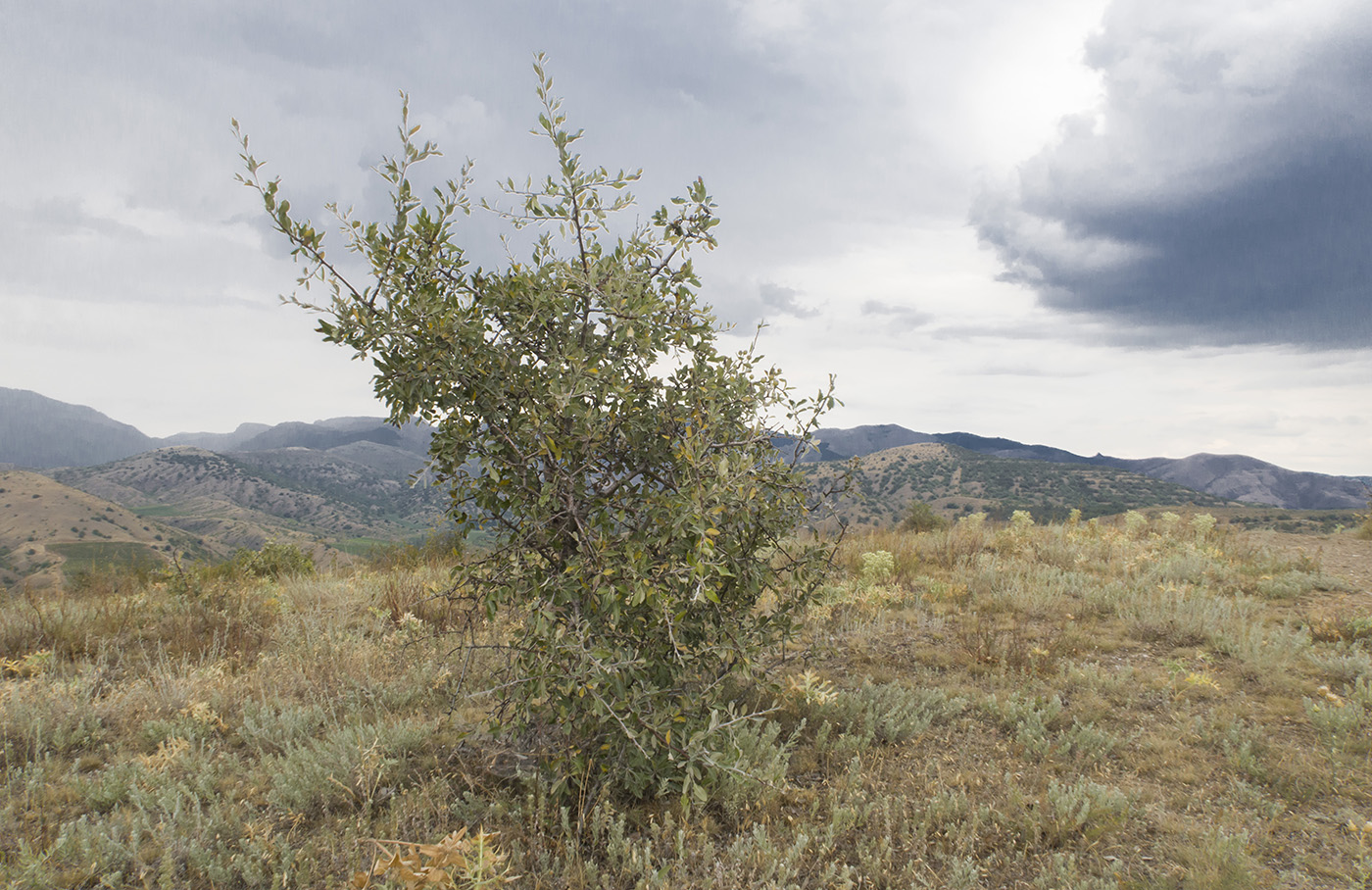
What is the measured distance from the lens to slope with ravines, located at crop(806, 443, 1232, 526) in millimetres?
77625

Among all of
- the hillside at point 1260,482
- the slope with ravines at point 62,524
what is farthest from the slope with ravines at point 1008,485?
the slope with ravines at point 62,524

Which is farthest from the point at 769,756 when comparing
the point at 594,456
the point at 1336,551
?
the point at 1336,551

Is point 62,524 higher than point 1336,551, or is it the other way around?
point 1336,551

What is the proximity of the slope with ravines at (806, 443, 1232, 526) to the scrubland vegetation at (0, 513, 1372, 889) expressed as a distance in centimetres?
6462

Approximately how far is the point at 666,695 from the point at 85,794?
11.7 ft

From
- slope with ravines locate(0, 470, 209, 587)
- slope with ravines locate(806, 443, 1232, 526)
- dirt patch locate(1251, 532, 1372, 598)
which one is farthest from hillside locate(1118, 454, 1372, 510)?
slope with ravines locate(0, 470, 209, 587)

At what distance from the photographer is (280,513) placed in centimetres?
18450

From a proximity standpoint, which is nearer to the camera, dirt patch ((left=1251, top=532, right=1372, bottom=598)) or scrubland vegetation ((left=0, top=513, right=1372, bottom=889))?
scrubland vegetation ((left=0, top=513, right=1372, bottom=889))

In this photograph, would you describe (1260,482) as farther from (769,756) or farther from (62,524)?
(62,524)

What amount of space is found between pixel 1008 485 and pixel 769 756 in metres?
93.3

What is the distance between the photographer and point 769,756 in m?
3.81

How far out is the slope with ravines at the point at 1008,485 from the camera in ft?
255

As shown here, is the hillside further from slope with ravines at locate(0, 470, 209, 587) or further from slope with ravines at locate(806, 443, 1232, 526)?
slope with ravines at locate(0, 470, 209, 587)

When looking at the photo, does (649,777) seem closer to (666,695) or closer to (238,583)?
(666,695)
